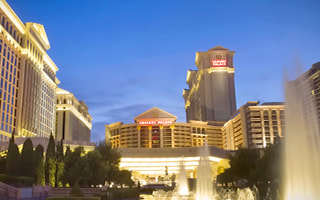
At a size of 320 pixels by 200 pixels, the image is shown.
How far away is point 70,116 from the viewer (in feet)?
541

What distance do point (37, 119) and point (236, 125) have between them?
8179cm

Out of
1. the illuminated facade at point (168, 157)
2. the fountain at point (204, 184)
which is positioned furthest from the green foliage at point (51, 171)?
the illuminated facade at point (168, 157)

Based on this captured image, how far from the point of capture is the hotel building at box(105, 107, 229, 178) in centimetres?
9556

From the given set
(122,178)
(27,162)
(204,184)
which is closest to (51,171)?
(27,162)

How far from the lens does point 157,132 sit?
142375mm

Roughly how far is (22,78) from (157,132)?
64.6m

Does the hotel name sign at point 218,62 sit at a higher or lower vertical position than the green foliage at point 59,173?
higher

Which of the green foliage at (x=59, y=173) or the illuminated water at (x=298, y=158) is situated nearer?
the illuminated water at (x=298, y=158)

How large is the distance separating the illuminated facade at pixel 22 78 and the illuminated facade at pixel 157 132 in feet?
118

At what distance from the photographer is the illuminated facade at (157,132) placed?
461ft

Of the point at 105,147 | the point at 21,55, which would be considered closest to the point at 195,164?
the point at 105,147

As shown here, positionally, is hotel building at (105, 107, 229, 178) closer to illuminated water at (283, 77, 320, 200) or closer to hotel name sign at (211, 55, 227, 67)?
hotel name sign at (211, 55, 227, 67)

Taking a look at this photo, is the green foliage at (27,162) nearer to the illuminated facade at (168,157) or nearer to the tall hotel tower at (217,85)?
the illuminated facade at (168,157)

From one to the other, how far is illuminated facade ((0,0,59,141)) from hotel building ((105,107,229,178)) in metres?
32.1
